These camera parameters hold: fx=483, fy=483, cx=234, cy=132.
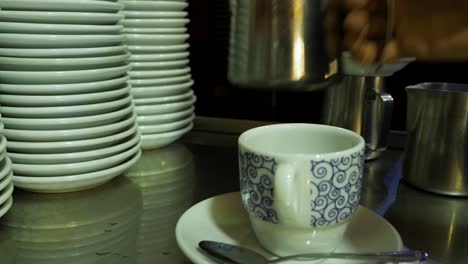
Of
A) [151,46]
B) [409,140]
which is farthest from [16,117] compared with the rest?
[409,140]

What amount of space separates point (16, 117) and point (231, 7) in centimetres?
27

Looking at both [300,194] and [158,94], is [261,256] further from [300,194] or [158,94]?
[158,94]

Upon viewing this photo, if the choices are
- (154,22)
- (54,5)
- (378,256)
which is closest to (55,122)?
(54,5)

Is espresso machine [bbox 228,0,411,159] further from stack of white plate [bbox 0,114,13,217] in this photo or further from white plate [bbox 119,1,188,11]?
stack of white plate [bbox 0,114,13,217]

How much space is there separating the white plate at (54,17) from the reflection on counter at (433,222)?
382 mm

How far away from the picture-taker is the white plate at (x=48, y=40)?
0.49 m

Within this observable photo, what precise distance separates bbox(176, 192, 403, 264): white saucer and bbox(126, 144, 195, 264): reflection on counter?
0.03m

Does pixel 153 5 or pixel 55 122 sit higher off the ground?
pixel 153 5

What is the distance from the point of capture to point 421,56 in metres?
0.48

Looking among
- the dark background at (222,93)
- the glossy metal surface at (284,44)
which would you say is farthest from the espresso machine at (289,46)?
the dark background at (222,93)

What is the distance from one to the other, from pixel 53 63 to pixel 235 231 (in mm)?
254

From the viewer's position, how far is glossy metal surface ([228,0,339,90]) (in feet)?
1.69

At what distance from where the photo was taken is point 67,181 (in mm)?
528

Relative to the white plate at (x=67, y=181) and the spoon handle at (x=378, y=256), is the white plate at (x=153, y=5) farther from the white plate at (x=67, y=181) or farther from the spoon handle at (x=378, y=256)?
the spoon handle at (x=378, y=256)
